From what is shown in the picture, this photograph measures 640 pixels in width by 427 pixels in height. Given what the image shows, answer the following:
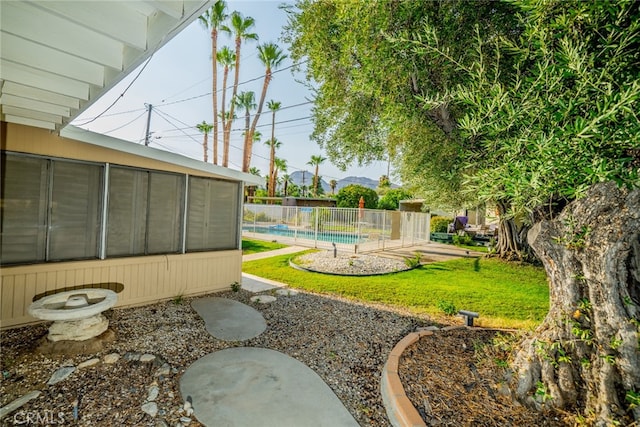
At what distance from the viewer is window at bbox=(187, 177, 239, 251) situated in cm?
546

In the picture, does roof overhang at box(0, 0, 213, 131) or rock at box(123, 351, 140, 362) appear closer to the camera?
roof overhang at box(0, 0, 213, 131)

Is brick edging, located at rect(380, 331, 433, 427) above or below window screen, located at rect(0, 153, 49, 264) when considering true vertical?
below

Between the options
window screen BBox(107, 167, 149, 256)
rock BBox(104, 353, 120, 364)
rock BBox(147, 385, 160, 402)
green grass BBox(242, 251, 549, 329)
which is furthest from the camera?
green grass BBox(242, 251, 549, 329)

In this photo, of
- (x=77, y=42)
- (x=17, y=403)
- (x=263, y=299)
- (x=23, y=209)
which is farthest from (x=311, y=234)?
(x=77, y=42)

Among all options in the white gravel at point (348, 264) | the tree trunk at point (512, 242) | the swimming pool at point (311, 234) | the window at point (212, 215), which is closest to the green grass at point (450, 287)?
the white gravel at point (348, 264)

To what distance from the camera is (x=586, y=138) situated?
155 centimetres

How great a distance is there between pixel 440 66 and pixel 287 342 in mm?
3943

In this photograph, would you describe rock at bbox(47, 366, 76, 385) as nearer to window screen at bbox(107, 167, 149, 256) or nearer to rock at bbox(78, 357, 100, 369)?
rock at bbox(78, 357, 100, 369)

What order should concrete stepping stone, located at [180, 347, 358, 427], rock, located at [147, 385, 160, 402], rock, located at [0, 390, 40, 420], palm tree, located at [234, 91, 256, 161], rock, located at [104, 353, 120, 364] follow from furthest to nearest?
palm tree, located at [234, 91, 256, 161], rock, located at [104, 353, 120, 364], rock, located at [147, 385, 160, 402], concrete stepping stone, located at [180, 347, 358, 427], rock, located at [0, 390, 40, 420]

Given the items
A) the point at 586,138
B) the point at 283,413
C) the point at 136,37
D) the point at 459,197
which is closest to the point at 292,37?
the point at 136,37

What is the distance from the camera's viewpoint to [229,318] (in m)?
4.41

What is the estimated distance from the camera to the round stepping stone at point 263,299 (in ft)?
17.4

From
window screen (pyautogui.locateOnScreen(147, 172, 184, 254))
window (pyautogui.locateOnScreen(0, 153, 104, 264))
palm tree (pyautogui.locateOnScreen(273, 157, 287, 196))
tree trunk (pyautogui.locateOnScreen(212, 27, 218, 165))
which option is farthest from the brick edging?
palm tree (pyautogui.locateOnScreen(273, 157, 287, 196))

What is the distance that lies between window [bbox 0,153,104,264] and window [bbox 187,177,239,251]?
1.47m
